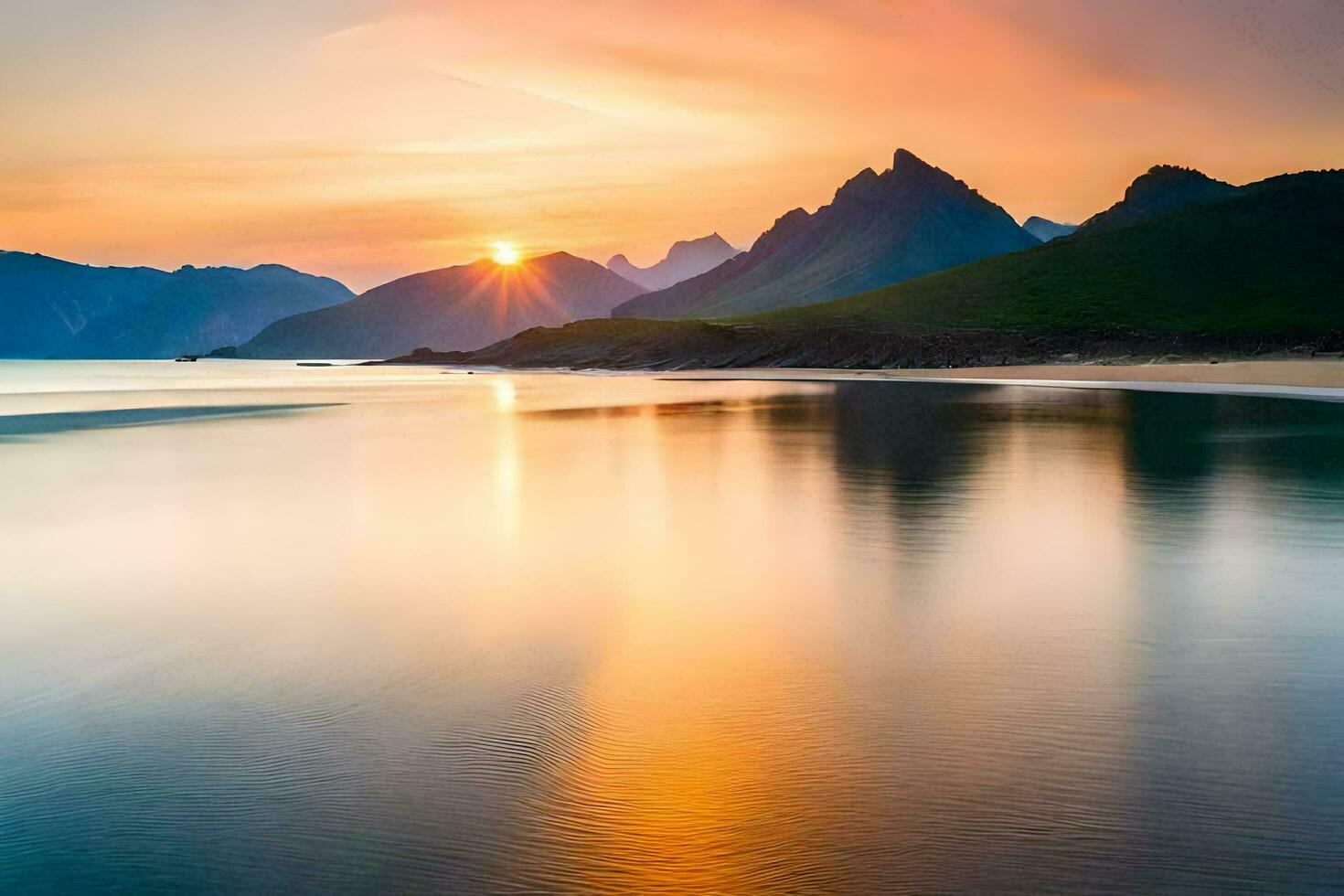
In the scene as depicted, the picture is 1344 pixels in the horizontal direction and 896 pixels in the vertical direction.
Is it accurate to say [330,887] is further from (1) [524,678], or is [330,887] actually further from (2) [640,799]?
(1) [524,678]

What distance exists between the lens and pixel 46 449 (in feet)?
130

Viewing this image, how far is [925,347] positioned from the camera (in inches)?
5979

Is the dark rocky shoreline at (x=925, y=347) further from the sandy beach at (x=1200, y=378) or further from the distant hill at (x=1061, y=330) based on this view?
the sandy beach at (x=1200, y=378)

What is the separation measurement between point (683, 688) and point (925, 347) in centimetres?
14678

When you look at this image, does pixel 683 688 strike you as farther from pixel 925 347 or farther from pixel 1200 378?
pixel 925 347

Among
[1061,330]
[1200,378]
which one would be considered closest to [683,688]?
[1200,378]

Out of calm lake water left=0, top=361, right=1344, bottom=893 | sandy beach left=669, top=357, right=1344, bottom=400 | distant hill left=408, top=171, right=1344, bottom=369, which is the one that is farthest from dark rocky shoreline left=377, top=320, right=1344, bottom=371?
calm lake water left=0, top=361, right=1344, bottom=893

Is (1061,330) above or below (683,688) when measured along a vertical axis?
above

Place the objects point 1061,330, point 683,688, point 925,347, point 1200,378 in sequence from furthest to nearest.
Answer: point 1061,330
point 925,347
point 1200,378
point 683,688

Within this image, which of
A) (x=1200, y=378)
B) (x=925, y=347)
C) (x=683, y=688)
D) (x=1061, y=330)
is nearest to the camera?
(x=683, y=688)

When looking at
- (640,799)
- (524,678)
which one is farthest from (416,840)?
(524,678)

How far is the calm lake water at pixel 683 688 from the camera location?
22.4 feet

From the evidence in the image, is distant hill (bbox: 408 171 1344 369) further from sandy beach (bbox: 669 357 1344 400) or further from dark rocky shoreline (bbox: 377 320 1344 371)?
sandy beach (bbox: 669 357 1344 400)

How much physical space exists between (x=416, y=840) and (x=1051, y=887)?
12.6ft
